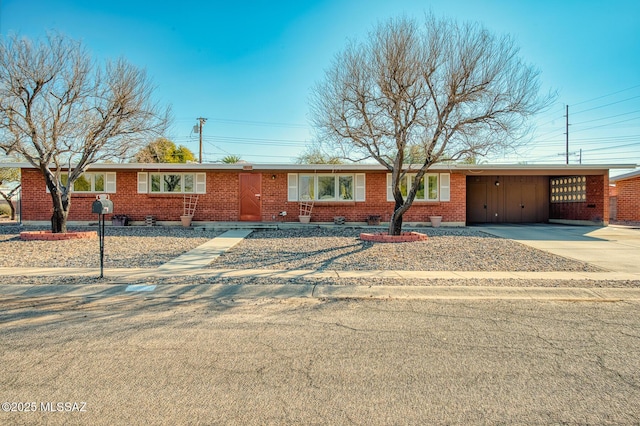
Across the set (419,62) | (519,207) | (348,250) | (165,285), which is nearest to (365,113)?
(419,62)

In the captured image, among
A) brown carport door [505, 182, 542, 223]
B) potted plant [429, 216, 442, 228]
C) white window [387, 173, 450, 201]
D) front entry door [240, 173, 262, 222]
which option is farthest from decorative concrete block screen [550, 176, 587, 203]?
Answer: front entry door [240, 173, 262, 222]

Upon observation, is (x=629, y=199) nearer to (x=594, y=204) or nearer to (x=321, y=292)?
(x=594, y=204)

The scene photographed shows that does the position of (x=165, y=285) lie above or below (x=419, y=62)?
below

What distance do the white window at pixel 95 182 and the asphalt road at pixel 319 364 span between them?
1323cm

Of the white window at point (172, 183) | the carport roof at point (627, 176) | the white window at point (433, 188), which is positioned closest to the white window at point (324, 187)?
the white window at point (433, 188)

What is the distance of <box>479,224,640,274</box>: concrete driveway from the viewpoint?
8.67 m

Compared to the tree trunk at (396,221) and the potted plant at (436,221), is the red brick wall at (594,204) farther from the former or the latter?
the tree trunk at (396,221)

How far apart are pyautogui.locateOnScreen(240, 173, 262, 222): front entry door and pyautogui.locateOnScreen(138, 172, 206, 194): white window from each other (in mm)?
1814

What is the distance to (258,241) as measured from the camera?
12188 mm

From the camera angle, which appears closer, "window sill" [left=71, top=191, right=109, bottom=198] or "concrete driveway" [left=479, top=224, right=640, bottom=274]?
"concrete driveway" [left=479, top=224, right=640, bottom=274]

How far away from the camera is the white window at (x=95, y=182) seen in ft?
55.9

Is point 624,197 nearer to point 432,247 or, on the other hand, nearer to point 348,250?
point 432,247

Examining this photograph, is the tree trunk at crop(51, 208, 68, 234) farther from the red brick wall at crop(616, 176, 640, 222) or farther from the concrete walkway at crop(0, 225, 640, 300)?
the red brick wall at crop(616, 176, 640, 222)

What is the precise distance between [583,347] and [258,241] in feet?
31.6
